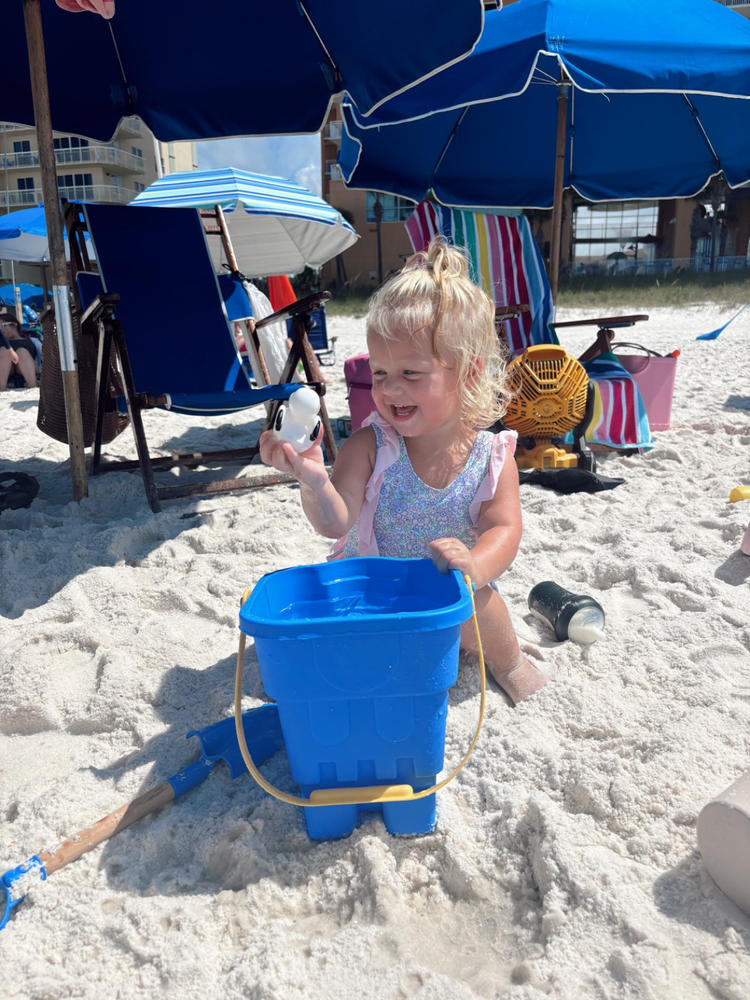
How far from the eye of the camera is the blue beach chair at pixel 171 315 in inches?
142

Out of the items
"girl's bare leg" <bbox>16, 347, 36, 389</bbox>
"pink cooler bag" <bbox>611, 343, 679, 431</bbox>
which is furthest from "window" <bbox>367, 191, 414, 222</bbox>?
"pink cooler bag" <bbox>611, 343, 679, 431</bbox>

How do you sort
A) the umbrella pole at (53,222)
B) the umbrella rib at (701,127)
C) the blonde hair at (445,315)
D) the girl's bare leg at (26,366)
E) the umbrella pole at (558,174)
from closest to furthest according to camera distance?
1. the blonde hair at (445,315)
2. the umbrella pole at (53,222)
3. the umbrella pole at (558,174)
4. the umbrella rib at (701,127)
5. the girl's bare leg at (26,366)

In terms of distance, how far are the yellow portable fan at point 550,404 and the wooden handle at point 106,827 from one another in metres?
2.45

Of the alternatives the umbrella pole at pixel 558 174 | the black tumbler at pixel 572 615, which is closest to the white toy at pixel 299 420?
the black tumbler at pixel 572 615

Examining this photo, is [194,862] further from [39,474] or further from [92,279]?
[92,279]

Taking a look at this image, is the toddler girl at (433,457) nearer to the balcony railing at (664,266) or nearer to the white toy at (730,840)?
the white toy at (730,840)

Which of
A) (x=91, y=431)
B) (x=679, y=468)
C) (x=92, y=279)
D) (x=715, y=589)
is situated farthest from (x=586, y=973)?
(x=92, y=279)

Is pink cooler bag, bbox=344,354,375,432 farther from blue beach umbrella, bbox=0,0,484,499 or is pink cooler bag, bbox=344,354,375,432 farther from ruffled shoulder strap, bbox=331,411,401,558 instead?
ruffled shoulder strap, bbox=331,411,401,558

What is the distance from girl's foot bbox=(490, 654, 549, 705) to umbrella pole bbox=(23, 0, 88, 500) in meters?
2.24

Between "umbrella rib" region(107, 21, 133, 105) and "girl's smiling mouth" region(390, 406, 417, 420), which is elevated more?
"umbrella rib" region(107, 21, 133, 105)

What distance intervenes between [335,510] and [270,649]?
1.59 feet

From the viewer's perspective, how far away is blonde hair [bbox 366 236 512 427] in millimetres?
1506

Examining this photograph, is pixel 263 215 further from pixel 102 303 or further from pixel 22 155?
pixel 22 155

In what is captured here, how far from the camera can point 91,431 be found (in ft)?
12.6
